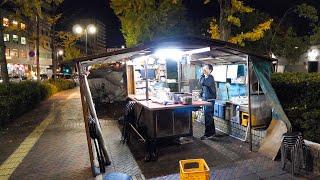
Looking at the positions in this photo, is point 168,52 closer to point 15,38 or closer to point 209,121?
point 209,121

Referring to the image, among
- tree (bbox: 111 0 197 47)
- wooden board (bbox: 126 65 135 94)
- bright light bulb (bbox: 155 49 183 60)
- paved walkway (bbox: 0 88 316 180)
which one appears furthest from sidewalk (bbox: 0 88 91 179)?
tree (bbox: 111 0 197 47)

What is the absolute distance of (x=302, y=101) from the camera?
838cm

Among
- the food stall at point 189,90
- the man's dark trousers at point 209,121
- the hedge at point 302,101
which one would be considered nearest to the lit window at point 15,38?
the food stall at point 189,90

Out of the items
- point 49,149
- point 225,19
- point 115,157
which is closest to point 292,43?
point 225,19

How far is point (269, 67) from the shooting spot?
842cm

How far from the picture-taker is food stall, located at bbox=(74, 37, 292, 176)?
7938 millimetres

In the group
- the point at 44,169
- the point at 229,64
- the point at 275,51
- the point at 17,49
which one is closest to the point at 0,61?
the point at 44,169

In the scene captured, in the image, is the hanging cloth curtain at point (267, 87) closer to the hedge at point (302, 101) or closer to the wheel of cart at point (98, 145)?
the hedge at point (302, 101)

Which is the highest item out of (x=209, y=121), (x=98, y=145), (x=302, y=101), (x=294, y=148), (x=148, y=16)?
(x=148, y=16)

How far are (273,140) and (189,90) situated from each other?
613 cm

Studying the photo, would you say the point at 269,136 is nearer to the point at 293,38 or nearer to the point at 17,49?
the point at 293,38

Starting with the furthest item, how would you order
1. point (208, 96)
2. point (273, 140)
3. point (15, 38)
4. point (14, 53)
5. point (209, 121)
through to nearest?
point (15, 38) → point (14, 53) → point (208, 96) → point (209, 121) → point (273, 140)

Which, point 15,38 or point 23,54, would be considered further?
point 23,54

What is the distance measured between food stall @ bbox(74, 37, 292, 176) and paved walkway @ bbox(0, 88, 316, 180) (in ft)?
1.70
